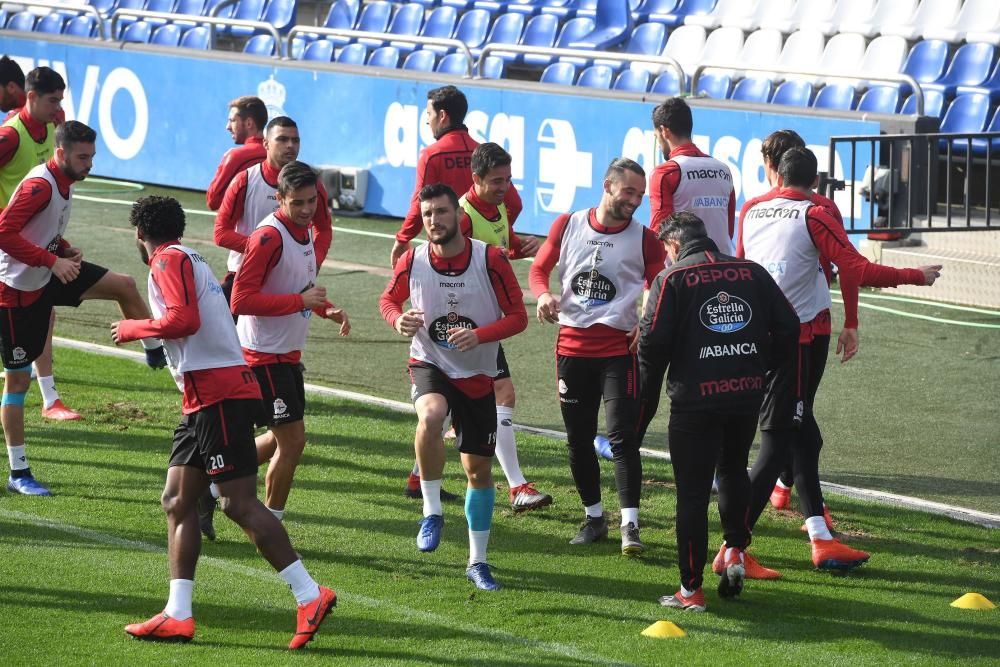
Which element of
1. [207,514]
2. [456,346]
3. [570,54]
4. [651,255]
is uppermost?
[570,54]

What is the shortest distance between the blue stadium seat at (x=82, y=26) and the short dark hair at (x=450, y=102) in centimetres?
1642

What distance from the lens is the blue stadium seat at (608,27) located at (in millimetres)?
20719

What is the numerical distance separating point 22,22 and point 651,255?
20335 mm

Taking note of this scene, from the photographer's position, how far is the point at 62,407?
32.9ft

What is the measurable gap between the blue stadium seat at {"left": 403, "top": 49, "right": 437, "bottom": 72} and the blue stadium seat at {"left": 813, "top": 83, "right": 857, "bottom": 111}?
567cm

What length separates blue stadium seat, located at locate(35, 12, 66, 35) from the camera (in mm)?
24625

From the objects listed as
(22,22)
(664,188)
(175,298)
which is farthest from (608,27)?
(175,298)

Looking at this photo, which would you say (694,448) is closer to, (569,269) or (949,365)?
(569,269)

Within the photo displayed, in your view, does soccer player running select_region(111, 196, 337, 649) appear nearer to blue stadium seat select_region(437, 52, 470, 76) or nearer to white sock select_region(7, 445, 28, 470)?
white sock select_region(7, 445, 28, 470)

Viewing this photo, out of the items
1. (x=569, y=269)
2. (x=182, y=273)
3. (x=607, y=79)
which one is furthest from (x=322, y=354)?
(x=607, y=79)

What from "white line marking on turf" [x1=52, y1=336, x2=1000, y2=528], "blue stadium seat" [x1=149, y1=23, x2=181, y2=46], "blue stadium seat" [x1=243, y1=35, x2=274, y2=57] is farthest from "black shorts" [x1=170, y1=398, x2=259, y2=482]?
"blue stadium seat" [x1=149, y1=23, x2=181, y2=46]

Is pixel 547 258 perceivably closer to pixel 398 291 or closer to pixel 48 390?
pixel 398 291

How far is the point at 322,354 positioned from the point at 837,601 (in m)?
6.46

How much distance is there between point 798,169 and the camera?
7.50 metres
